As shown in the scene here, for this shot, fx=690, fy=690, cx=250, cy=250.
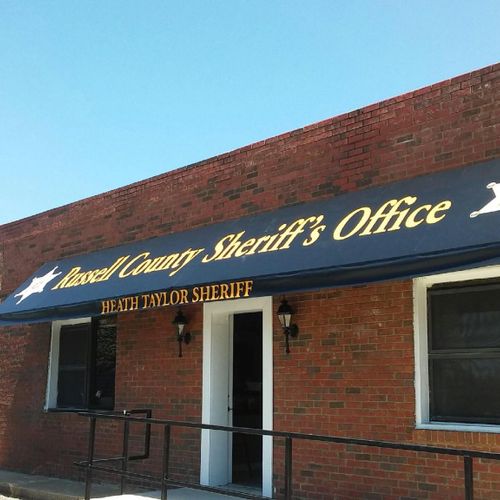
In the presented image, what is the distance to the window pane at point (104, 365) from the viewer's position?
32.6 ft

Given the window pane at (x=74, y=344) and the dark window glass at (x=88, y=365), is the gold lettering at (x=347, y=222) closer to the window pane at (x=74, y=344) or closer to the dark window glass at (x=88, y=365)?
the dark window glass at (x=88, y=365)

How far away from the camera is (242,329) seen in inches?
356

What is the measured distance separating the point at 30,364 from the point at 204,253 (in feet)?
15.4

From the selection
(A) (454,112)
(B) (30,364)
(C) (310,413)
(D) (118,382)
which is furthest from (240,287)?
(B) (30,364)

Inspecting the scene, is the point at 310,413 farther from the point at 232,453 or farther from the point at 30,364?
the point at 30,364

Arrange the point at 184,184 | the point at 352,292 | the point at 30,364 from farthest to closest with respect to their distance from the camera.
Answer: the point at 30,364 → the point at 184,184 → the point at 352,292

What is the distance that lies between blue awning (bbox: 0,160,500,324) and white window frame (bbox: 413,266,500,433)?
2.30 ft

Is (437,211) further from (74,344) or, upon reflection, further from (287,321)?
(74,344)

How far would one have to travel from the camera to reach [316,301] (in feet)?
24.4

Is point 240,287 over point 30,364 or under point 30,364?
over

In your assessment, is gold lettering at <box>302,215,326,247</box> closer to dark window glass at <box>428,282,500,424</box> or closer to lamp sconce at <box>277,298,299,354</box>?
lamp sconce at <box>277,298,299,354</box>

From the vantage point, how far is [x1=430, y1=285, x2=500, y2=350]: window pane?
246 inches

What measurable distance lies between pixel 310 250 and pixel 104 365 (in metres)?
4.74

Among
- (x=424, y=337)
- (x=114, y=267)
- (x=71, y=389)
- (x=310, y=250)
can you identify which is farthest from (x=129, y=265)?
(x=424, y=337)
